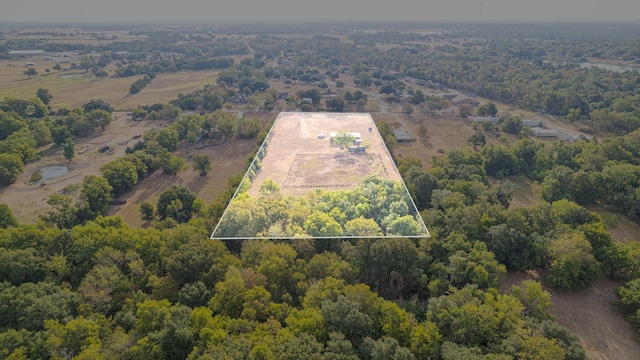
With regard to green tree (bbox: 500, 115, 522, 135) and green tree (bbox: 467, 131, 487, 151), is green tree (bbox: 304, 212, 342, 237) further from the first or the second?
green tree (bbox: 500, 115, 522, 135)

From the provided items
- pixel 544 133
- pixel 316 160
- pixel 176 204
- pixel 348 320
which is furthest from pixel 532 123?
pixel 176 204

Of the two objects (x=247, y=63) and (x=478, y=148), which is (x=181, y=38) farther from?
(x=478, y=148)

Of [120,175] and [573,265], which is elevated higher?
[120,175]

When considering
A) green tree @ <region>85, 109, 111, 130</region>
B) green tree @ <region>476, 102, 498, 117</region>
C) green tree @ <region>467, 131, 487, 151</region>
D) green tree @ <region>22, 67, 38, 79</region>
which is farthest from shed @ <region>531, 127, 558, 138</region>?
green tree @ <region>22, 67, 38, 79</region>

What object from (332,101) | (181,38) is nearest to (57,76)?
(332,101)

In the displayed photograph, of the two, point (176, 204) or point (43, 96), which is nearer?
point (176, 204)

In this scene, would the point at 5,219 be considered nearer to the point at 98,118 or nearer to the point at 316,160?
the point at 316,160

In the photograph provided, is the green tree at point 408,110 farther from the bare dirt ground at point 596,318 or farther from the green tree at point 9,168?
the green tree at point 9,168
